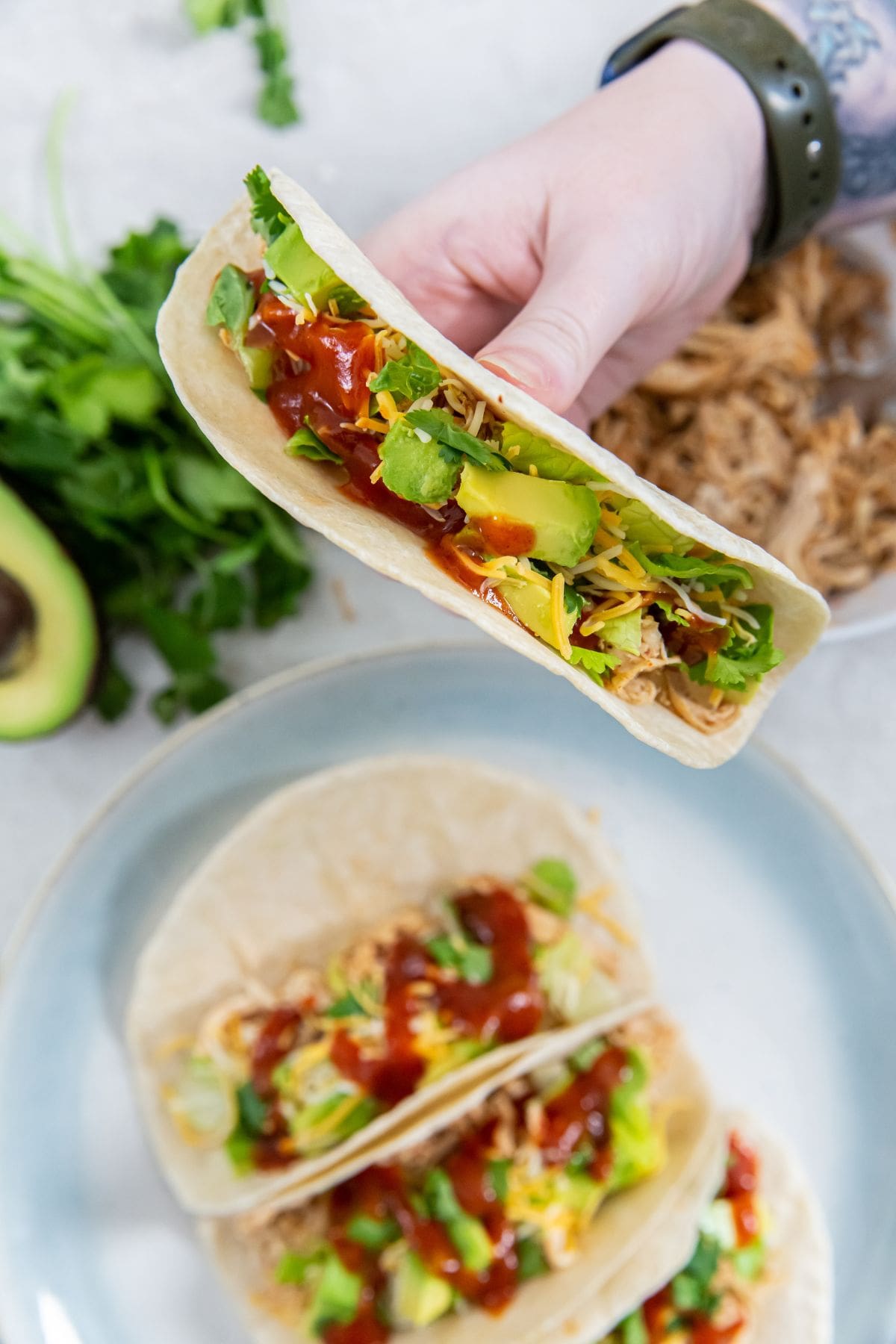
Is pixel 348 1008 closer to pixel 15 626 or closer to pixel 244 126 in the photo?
pixel 15 626

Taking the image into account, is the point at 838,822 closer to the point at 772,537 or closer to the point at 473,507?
the point at 772,537

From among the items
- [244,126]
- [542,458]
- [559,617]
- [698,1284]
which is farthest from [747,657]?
[244,126]

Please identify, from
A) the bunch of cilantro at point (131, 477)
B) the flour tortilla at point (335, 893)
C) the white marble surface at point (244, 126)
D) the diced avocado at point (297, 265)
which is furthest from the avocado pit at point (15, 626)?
the diced avocado at point (297, 265)

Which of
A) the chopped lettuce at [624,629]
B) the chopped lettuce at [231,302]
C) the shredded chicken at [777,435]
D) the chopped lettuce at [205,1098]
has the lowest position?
the chopped lettuce at [205,1098]

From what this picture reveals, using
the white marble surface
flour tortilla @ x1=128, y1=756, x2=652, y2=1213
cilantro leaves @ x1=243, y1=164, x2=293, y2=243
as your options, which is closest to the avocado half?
the white marble surface

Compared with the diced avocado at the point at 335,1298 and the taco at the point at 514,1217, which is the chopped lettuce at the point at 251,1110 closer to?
the taco at the point at 514,1217

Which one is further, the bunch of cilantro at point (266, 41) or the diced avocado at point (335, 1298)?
the bunch of cilantro at point (266, 41)

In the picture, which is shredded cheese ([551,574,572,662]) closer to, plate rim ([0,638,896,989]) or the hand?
the hand
